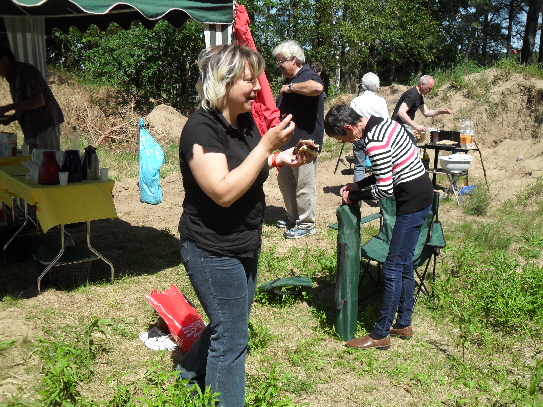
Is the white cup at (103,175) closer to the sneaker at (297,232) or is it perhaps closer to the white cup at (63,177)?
the white cup at (63,177)

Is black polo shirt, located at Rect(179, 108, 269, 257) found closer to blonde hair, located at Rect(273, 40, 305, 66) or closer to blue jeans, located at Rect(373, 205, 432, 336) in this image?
blue jeans, located at Rect(373, 205, 432, 336)

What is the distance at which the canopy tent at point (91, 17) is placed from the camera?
461cm

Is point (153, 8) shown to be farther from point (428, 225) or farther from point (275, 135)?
point (275, 135)

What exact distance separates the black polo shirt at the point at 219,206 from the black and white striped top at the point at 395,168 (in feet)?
3.95

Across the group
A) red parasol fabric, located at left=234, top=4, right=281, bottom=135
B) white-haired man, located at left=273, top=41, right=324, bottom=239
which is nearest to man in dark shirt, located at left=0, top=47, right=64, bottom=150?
red parasol fabric, located at left=234, top=4, right=281, bottom=135

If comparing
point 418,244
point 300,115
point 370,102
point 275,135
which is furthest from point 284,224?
point 275,135

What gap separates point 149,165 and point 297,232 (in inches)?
78.4

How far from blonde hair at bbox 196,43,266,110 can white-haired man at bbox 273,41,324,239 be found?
128 inches

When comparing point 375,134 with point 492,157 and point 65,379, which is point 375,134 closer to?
point 65,379

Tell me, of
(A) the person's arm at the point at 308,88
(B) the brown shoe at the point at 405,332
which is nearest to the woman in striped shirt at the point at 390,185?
(B) the brown shoe at the point at 405,332

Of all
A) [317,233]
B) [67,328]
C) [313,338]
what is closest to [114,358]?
[67,328]

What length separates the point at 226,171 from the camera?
2135 mm

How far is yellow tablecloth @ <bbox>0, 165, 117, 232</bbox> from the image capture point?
13.7 ft

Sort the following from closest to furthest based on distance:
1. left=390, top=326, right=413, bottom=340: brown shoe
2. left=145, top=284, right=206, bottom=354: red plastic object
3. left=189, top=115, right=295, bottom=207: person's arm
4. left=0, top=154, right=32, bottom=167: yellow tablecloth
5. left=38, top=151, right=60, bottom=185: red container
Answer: left=189, top=115, right=295, bottom=207: person's arm, left=145, top=284, right=206, bottom=354: red plastic object, left=390, top=326, right=413, bottom=340: brown shoe, left=38, top=151, right=60, bottom=185: red container, left=0, top=154, right=32, bottom=167: yellow tablecloth
